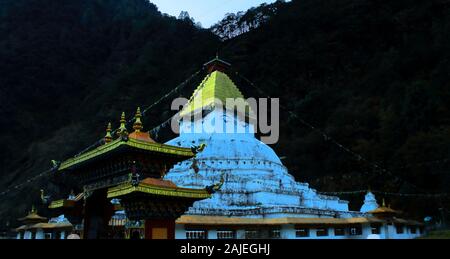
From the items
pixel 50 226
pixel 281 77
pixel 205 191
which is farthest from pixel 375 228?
pixel 281 77

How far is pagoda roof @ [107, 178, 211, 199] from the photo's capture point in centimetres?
1180

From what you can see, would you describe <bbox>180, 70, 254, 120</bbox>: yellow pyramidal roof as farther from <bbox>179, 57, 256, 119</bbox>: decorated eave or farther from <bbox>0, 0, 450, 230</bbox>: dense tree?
<bbox>0, 0, 450, 230</bbox>: dense tree

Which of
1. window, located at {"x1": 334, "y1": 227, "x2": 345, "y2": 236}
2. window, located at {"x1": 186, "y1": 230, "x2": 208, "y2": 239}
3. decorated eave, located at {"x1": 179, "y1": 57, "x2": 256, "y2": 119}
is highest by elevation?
decorated eave, located at {"x1": 179, "y1": 57, "x2": 256, "y2": 119}

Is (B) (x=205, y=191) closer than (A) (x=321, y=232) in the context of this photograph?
Yes

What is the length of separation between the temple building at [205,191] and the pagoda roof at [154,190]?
0.10 feet

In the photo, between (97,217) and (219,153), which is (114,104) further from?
(97,217)

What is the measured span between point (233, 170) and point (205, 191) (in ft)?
43.1

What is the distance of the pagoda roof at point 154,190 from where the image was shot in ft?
38.7

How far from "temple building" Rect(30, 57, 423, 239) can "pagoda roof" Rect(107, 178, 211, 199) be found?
30 mm

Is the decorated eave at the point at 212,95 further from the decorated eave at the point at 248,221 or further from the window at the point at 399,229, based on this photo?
the window at the point at 399,229

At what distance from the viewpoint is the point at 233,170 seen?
26516 mm

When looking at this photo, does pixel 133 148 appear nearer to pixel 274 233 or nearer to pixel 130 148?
pixel 130 148

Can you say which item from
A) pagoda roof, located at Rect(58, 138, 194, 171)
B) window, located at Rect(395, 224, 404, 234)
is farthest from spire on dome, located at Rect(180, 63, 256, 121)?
pagoda roof, located at Rect(58, 138, 194, 171)

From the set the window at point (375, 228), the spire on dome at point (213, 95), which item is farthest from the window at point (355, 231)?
the spire on dome at point (213, 95)
